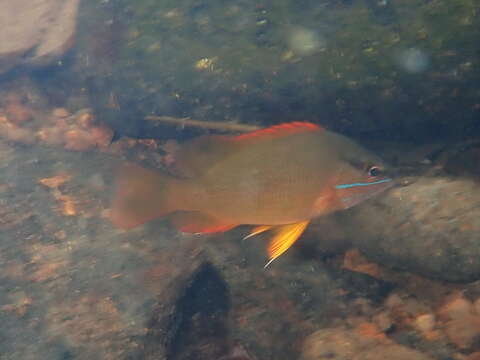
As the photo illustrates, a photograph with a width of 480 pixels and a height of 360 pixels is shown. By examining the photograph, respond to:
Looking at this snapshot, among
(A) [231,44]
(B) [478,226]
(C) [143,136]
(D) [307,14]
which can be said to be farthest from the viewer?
(C) [143,136]

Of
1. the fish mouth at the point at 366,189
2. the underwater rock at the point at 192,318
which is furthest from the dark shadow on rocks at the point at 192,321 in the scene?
the fish mouth at the point at 366,189

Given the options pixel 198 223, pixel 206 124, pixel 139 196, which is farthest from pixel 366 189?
pixel 206 124

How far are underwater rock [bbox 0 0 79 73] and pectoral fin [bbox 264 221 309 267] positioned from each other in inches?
226

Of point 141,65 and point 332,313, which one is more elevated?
point 141,65

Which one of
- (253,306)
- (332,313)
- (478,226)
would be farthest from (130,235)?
(478,226)

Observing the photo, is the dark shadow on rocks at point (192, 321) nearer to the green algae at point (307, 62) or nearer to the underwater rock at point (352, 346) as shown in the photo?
the underwater rock at point (352, 346)

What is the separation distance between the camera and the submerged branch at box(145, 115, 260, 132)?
4547mm

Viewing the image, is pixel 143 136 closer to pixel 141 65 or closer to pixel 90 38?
pixel 141 65

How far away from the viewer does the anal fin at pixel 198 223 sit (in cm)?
319

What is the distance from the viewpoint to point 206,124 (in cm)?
474

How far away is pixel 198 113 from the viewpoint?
4.78 metres

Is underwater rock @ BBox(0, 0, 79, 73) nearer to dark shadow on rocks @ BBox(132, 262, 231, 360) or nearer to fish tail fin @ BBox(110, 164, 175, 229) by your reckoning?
fish tail fin @ BBox(110, 164, 175, 229)

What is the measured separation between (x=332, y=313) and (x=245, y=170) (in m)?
1.55

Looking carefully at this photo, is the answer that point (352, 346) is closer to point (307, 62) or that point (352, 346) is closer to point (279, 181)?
point (279, 181)
